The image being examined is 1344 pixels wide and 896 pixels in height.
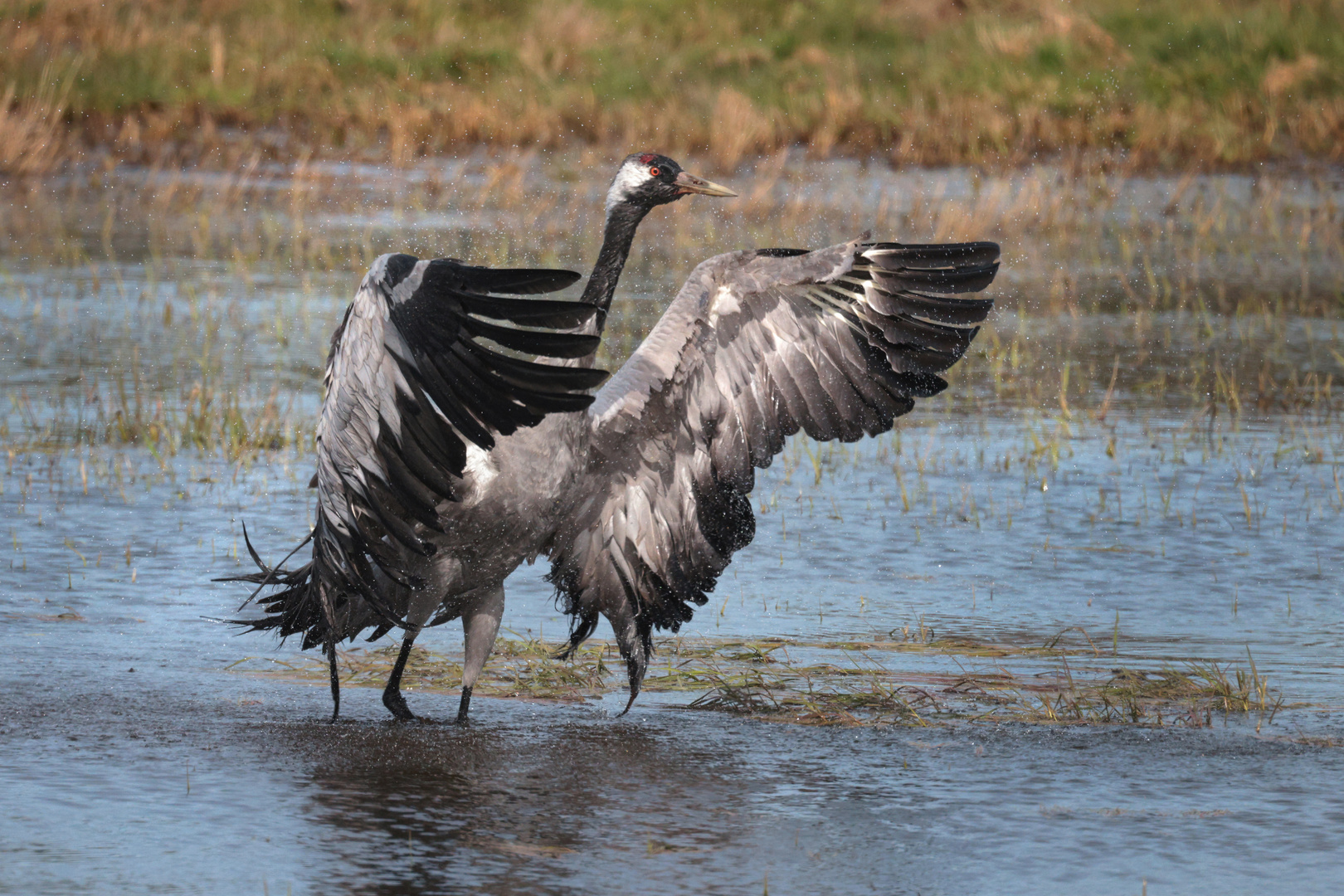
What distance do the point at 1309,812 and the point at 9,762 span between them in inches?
131

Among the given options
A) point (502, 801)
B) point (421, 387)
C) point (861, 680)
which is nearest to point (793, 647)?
point (861, 680)

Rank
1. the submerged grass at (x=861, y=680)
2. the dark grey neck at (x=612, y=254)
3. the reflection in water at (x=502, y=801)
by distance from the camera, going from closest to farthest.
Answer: the reflection in water at (x=502, y=801)
the submerged grass at (x=861, y=680)
the dark grey neck at (x=612, y=254)

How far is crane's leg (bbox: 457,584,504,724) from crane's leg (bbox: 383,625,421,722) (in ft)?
0.53

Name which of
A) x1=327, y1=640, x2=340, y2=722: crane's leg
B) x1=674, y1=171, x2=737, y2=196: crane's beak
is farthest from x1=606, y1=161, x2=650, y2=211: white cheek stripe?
x1=327, y1=640, x2=340, y2=722: crane's leg

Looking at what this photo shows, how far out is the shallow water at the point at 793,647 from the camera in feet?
14.6

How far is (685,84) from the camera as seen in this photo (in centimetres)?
2178

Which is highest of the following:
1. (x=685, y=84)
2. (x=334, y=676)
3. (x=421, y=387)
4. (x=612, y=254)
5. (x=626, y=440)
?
(x=685, y=84)

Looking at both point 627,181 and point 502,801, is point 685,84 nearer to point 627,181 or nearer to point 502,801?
point 627,181

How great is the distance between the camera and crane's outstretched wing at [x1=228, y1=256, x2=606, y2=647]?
15.2ft

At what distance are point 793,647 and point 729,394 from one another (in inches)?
38.7

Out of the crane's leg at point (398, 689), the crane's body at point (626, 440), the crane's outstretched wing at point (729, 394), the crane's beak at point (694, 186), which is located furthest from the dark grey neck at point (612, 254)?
the crane's leg at point (398, 689)

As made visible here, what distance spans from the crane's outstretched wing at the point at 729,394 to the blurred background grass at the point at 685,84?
1195 cm

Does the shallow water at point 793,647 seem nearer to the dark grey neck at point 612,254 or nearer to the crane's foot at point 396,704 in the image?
the crane's foot at point 396,704

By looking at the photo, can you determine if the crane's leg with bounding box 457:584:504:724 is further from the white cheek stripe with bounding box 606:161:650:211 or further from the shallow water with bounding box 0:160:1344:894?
the white cheek stripe with bounding box 606:161:650:211
